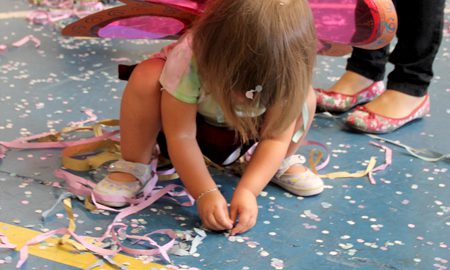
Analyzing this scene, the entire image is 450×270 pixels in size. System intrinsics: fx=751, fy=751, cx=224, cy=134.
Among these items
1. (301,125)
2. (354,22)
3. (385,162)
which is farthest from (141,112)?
(385,162)

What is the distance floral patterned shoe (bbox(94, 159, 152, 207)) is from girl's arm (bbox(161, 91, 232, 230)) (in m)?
0.10

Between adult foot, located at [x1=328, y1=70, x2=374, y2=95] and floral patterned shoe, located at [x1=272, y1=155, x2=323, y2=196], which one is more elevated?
adult foot, located at [x1=328, y1=70, x2=374, y2=95]

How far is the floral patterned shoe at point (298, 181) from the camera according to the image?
1408mm

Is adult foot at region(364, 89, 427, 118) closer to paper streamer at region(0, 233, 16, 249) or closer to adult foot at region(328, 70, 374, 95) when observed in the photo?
adult foot at region(328, 70, 374, 95)

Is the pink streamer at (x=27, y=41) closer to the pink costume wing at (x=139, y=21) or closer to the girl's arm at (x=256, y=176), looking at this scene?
the pink costume wing at (x=139, y=21)

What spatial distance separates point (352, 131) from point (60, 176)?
68cm

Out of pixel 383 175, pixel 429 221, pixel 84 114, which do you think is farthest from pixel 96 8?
pixel 429 221

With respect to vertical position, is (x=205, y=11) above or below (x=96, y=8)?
above

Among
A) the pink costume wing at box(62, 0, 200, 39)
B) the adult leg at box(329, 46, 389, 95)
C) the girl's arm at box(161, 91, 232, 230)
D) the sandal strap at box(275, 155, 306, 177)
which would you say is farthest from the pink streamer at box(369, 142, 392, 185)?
the pink costume wing at box(62, 0, 200, 39)

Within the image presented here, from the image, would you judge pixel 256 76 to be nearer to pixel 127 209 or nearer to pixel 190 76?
pixel 190 76

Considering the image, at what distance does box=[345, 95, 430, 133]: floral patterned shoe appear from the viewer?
170 cm

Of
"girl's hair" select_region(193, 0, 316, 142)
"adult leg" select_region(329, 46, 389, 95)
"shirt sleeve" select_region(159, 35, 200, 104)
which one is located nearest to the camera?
"girl's hair" select_region(193, 0, 316, 142)

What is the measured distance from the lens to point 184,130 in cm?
127

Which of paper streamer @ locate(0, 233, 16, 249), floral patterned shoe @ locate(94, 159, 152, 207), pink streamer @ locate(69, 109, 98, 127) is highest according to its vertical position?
floral patterned shoe @ locate(94, 159, 152, 207)
